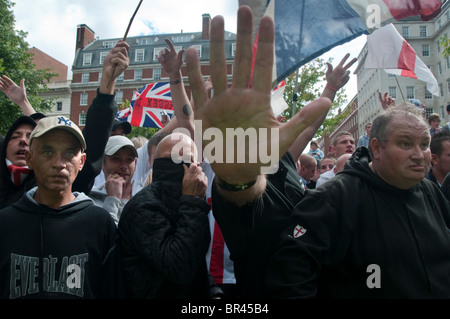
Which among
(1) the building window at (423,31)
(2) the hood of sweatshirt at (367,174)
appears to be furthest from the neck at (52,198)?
(1) the building window at (423,31)

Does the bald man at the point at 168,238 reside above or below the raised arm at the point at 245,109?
below

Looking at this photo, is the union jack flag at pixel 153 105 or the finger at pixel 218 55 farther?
the union jack flag at pixel 153 105

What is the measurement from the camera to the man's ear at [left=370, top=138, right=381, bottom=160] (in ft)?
7.08

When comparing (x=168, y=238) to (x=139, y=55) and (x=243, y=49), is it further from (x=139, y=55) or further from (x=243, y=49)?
(x=139, y=55)

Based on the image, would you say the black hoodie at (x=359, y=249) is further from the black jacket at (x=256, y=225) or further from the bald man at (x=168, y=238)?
the bald man at (x=168, y=238)

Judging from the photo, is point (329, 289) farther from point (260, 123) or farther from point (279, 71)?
point (279, 71)

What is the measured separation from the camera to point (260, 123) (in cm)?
157

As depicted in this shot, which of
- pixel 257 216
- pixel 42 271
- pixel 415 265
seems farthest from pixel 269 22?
pixel 42 271

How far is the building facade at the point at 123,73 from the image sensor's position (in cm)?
4500

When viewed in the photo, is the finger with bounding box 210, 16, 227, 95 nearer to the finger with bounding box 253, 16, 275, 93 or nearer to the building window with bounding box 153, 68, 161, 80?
the finger with bounding box 253, 16, 275, 93

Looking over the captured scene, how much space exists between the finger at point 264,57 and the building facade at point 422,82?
43.5 m

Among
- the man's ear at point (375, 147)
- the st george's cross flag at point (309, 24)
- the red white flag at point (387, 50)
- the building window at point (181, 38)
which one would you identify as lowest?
the man's ear at point (375, 147)

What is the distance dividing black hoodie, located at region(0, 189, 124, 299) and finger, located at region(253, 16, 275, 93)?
1.26 m

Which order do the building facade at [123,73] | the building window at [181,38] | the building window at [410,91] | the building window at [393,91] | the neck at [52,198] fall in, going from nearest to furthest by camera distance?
1. the neck at [52,198]
2. the building facade at [123,73]
3. the building window at [410,91]
4. the building window at [393,91]
5. the building window at [181,38]
